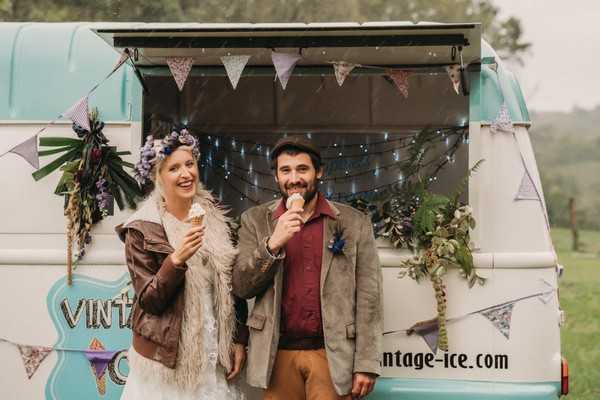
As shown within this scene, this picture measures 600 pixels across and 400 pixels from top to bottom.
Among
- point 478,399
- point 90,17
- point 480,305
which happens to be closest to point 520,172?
point 480,305

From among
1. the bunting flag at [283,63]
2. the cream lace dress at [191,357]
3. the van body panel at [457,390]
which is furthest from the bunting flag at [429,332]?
the bunting flag at [283,63]

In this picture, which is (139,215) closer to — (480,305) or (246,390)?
(246,390)

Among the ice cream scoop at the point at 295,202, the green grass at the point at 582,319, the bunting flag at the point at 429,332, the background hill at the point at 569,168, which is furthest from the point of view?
the background hill at the point at 569,168

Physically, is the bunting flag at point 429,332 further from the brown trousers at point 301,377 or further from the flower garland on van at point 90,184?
the flower garland on van at point 90,184

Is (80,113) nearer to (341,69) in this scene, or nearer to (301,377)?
(341,69)

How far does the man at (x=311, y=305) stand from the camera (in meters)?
4.91

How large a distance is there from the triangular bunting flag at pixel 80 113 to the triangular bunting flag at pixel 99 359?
4.22 feet

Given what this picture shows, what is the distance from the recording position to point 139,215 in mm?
4895

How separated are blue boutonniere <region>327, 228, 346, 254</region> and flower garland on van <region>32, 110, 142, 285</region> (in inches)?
52.3

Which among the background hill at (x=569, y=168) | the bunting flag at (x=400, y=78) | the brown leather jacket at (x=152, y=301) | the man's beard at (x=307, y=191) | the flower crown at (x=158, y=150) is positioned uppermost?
the background hill at (x=569, y=168)

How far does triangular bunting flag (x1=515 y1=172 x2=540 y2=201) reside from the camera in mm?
5656

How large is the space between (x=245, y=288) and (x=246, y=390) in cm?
72

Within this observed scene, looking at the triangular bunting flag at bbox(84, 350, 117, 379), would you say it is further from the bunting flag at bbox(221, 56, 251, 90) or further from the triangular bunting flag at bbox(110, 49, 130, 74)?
the bunting flag at bbox(221, 56, 251, 90)

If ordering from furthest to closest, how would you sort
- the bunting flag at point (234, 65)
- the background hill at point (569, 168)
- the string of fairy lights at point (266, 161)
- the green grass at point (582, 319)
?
the background hill at point (569, 168), the green grass at point (582, 319), the string of fairy lights at point (266, 161), the bunting flag at point (234, 65)
